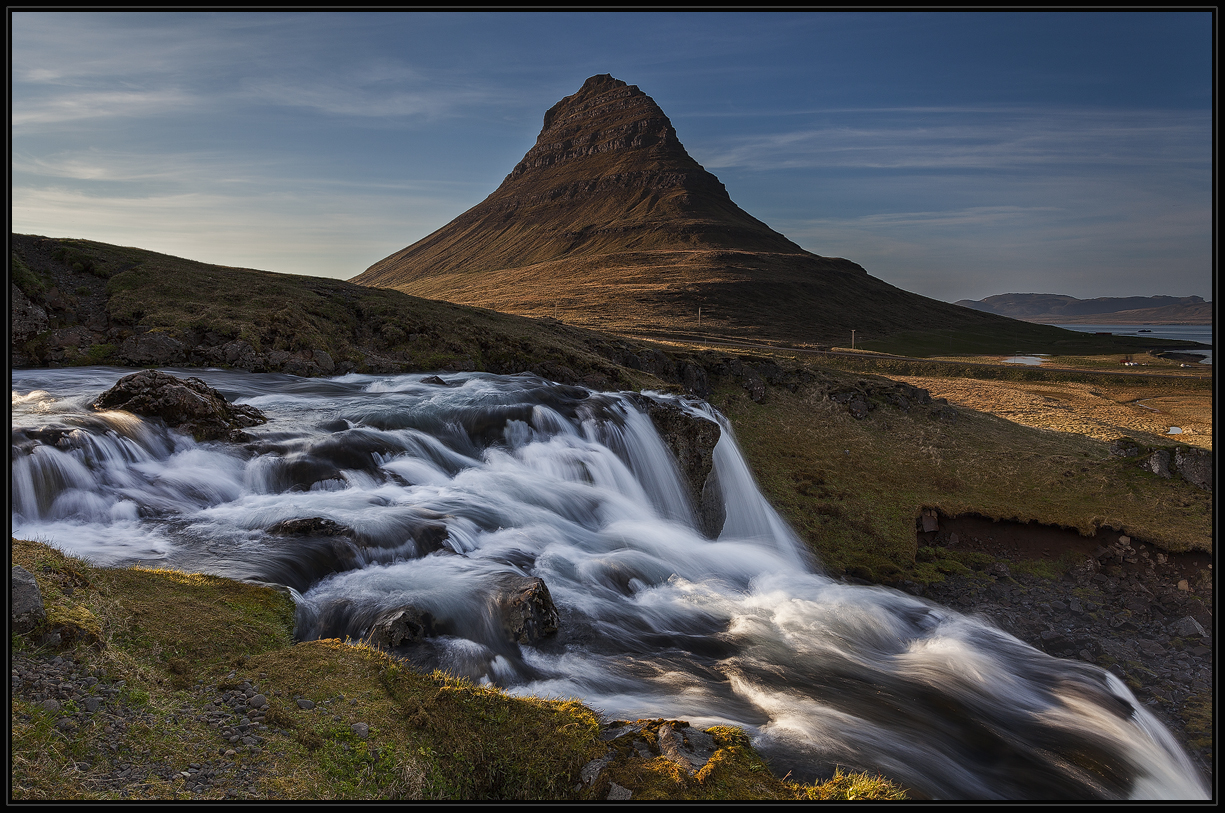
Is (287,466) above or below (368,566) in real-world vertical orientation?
above

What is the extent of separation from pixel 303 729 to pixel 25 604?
11.4 ft

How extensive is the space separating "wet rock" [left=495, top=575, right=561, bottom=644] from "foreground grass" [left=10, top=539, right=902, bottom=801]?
119 inches

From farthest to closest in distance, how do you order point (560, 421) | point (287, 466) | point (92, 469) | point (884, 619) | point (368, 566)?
point (560, 421) < point (884, 619) < point (287, 466) < point (92, 469) < point (368, 566)

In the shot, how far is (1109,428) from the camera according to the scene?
4381 centimetres

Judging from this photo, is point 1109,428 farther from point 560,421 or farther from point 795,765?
point 795,765

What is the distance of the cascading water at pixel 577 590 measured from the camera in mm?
11055

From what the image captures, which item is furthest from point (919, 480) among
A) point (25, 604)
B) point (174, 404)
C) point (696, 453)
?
point (25, 604)

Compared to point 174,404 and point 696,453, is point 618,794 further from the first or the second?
point 696,453

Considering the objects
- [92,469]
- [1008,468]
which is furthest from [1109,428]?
[92,469]

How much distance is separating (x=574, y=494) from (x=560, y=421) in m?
5.46

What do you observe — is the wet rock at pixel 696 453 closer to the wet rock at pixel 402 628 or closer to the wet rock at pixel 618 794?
the wet rock at pixel 402 628

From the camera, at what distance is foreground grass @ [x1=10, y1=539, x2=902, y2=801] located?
586 cm

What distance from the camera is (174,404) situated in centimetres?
1791
